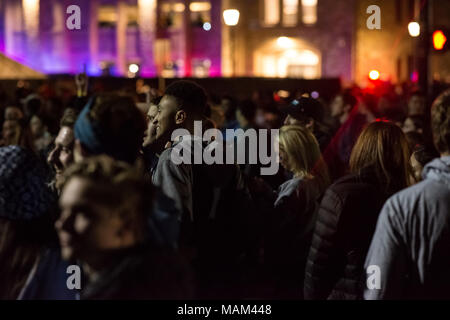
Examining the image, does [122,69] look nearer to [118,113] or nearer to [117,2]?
[117,2]

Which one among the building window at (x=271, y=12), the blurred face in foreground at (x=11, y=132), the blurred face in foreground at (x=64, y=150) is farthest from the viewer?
the building window at (x=271, y=12)

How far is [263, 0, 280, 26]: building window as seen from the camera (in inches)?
1501

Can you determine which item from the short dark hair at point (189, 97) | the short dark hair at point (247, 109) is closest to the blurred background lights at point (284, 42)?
the short dark hair at point (247, 109)

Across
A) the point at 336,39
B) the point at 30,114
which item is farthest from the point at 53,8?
the point at 30,114

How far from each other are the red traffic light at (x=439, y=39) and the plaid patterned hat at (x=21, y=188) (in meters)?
8.93

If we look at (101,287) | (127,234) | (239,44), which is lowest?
(101,287)

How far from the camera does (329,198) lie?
157 inches

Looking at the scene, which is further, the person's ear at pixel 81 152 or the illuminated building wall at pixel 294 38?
the illuminated building wall at pixel 294 38

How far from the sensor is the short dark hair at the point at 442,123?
122 inches

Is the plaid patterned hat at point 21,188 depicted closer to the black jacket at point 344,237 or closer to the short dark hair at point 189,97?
the short dark hair at point 189,97

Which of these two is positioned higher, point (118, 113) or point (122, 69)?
point (122, 69)

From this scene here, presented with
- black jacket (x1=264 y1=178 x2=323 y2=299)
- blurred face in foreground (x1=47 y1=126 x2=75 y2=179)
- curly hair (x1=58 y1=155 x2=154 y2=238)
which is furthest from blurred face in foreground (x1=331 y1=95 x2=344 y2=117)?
curly hair (x1=58 y1=155 x2=154 y2=238)

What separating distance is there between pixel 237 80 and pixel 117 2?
18.8 meters

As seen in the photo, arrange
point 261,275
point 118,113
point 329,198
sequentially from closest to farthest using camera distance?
point 118,113 < point 329,198 < point 261,275
